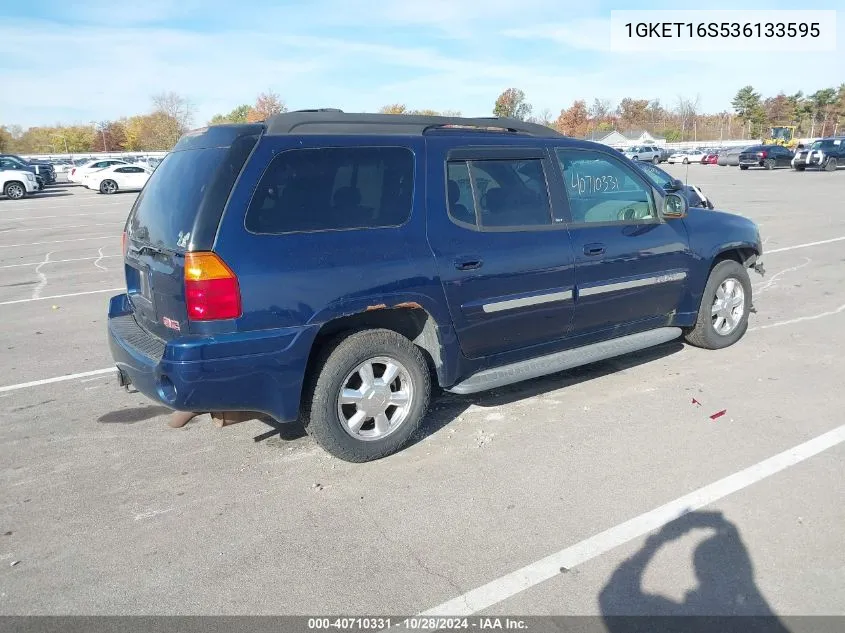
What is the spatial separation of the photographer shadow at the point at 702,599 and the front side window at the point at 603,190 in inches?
94.0

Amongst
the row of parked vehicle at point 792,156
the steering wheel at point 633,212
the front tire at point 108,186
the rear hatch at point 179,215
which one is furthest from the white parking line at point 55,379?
the front tire at point 108,186

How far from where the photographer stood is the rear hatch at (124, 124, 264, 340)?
3484 millimetres

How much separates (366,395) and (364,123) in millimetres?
1583

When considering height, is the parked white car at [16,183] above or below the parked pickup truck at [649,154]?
below

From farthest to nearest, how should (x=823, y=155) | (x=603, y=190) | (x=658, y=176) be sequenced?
(x=823, y=155) → (x=658, y=176) → (x=603, y=190)

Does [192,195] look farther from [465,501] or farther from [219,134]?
[465,501]

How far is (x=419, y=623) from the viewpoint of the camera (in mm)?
2688

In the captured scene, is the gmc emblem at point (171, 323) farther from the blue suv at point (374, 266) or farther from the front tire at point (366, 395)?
the front tire at point (366, 395)

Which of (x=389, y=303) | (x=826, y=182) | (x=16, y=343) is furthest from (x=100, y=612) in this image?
(x=826, y=182)

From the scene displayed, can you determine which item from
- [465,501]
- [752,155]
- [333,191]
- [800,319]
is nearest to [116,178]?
[800,319]

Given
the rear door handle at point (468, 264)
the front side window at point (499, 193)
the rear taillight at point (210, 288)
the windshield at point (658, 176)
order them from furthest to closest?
the windshield at point (658, 176) → the front side window at point (499, 193) → the rear door handle at point (468, 264) → the rear taillight at point (210, 288)

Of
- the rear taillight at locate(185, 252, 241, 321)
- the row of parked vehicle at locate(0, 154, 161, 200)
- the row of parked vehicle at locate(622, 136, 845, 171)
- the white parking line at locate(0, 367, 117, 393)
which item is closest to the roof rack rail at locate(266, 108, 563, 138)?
the rear taillight at locate(185, 252, 241, 321)

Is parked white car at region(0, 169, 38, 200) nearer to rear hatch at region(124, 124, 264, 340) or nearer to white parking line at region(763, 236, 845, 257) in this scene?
white parking line at region(763, 236, 845, 257)

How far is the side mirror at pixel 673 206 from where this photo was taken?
16.9ft
